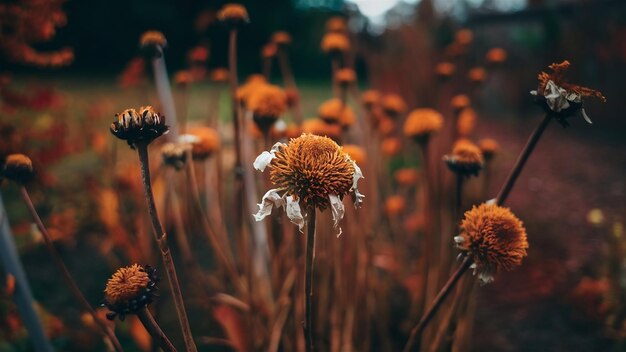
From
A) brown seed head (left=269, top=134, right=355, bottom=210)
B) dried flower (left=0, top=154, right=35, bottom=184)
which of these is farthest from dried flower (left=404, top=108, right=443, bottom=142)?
dried flower (left=0, top=154, right=35, bottom=184)

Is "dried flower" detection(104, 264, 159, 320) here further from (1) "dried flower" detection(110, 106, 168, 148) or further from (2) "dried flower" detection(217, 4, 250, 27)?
(2) "dried flower" detection(217, 4, 250, 27)

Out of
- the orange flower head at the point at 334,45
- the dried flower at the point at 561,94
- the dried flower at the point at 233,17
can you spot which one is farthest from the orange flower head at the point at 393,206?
the dried flower at the point at 561,94

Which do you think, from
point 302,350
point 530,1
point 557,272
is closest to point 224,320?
point 302,350

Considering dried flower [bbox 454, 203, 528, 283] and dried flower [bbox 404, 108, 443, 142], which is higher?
dried flower [bbox 404, 108, 443, 142]

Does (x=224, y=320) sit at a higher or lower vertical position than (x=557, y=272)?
higher

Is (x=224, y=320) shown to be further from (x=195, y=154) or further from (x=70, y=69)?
(x=70, y=69)

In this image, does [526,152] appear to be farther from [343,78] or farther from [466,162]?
[343,78]
